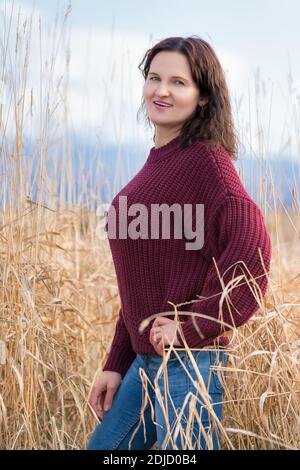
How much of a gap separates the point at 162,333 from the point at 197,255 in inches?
6.9

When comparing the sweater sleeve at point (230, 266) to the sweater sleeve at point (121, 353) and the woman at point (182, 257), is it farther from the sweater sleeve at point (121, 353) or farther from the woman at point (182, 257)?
the sweater sleeve at point (121, 353)

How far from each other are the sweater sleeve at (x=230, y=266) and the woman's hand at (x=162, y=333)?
2 cm

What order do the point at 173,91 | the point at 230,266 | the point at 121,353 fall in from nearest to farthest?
1. the point at 230,266
2. the point at 173,91
3. the point at 121,353

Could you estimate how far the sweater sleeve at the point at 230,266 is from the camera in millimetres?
1357

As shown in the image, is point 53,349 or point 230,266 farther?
point 53,349

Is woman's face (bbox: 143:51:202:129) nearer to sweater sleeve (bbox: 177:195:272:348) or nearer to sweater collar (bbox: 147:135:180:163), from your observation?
sweater collar (bbox: 147:135:180:163)

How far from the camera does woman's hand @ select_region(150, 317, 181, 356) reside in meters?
1.37

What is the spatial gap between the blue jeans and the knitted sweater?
0.04 metres

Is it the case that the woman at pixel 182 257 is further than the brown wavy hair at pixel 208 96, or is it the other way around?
the brown wavy hair at pixel 208 96

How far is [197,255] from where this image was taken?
56.2 inches

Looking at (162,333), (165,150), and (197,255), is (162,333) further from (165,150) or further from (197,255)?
(165,150)

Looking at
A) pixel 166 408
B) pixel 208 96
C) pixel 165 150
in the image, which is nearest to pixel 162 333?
pixel 166 408

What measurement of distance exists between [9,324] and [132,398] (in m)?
0.58

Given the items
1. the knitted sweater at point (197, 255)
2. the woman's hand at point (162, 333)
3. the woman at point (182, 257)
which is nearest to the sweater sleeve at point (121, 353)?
the woman at point (182, 257)
